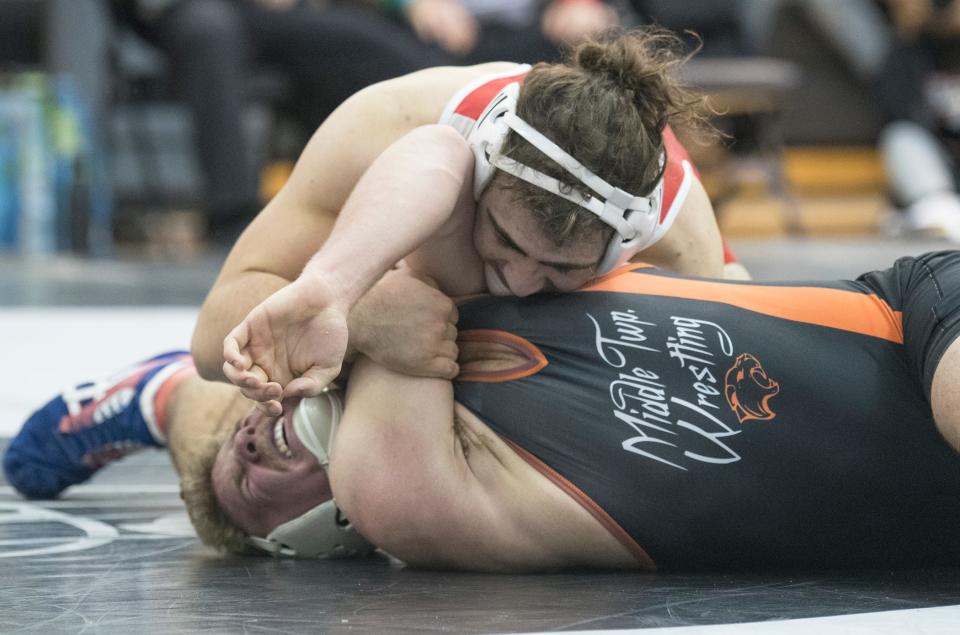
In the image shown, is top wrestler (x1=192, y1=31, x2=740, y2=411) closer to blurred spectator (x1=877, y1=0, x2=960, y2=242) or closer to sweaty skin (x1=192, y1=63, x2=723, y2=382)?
sweaty skin (x1=192, y1=63, x2=723, y2=382)

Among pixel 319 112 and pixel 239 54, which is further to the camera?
pixel 319 112

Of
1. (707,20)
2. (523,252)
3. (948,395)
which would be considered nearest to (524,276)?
(523,252)

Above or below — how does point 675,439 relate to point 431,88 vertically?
below

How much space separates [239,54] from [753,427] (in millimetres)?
4873

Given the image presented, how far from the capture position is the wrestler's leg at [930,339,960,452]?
155 cm

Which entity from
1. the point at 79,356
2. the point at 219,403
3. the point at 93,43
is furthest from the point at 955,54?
the point at 219,403

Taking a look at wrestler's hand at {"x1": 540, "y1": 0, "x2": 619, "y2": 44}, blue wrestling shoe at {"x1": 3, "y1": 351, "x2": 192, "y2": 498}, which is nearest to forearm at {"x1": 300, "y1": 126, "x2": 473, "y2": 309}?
→ blue wrestling shoe at {"x1": 3, "y1": 351, "x2": 192, "y2": 498}

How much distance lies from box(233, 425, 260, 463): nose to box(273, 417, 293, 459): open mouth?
0.11 feet

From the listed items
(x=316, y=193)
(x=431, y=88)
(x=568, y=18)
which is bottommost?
(x=316, y=193)

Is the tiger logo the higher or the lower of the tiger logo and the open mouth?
the higher

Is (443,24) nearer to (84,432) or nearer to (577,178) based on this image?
(84,432)

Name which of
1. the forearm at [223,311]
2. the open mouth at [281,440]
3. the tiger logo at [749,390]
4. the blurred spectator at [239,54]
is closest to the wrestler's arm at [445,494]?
the open mouth at [281,440]

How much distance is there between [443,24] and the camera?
6.29 metres

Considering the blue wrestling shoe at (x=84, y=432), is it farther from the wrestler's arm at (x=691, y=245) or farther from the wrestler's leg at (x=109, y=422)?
the wrestler's arm at (x=691, y=245)
